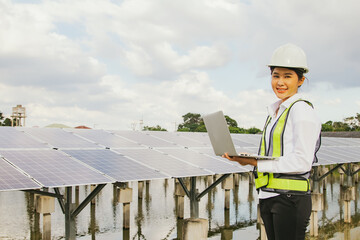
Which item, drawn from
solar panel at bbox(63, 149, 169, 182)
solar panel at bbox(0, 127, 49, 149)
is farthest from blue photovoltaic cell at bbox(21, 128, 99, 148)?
solar panel at bbox(63, 149, 169, 182)

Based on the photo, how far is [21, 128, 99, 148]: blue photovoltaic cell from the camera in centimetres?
1150

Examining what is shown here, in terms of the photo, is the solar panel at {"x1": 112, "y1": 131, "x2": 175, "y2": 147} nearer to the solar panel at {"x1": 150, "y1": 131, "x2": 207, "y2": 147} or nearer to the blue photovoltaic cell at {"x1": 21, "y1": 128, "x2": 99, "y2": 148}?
the solar panel at {"x1": 150, "y1": 131, "x2": 207, "y2": 147}

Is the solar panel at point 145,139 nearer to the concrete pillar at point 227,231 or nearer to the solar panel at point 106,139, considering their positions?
the solar panel at point 106,139

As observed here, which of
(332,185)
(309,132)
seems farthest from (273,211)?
(332,185)

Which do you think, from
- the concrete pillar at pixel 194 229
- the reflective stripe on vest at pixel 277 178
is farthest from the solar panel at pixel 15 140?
the reflective stripe on vest at pixel 277 178

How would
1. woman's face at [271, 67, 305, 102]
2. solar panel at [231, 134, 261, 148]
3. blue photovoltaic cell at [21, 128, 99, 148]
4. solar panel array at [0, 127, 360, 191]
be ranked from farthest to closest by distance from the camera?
solar panel at [231, 134, 261, 148] → blue photovoltaic cell at [21, 128, 99, 148] → solar panel array at [0, 127, 360, 191] → woman's face at [271, 67, 305, 102]

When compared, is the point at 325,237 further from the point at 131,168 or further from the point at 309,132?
the point at 309,132

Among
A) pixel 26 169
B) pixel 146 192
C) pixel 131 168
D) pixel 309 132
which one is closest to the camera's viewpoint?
pixel 309 132

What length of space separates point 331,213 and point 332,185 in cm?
1061

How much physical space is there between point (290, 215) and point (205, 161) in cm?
954

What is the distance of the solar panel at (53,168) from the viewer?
803 cm

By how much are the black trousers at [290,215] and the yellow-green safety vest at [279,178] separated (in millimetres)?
51

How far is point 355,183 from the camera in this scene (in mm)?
29172

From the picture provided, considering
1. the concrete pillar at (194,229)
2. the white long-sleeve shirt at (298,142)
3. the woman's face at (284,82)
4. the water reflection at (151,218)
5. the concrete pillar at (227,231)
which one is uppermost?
the woman's face at (284,82)
